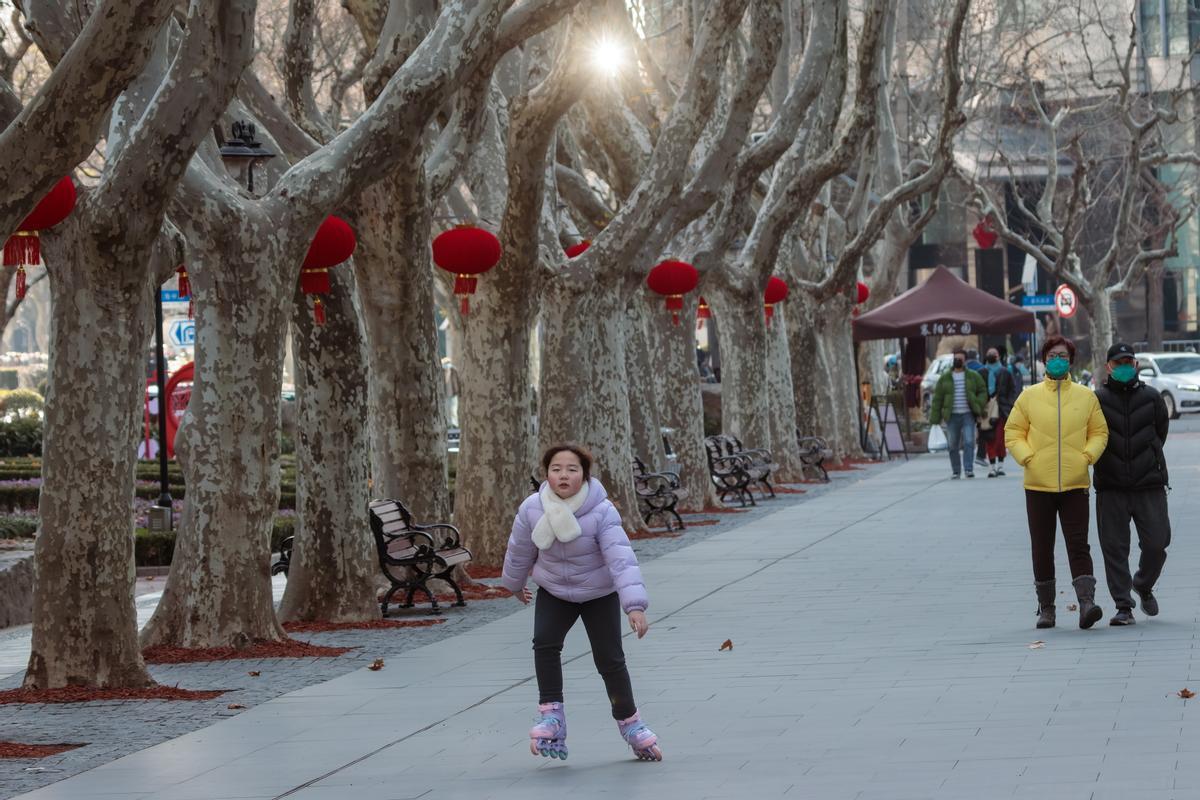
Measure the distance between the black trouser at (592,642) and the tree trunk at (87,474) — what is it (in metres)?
3.21

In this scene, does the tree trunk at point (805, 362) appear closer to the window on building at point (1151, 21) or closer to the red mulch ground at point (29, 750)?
the red mulch ground at point (29, 750)

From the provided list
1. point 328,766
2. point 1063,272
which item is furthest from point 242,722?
point 1063,272

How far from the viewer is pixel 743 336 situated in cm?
2909

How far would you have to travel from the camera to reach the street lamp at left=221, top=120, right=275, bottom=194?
42.9 feet

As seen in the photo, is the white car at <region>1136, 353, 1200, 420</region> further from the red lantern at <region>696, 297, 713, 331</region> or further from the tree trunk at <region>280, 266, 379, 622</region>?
the tree trunk at <region>280, 266, 379, 622</region>

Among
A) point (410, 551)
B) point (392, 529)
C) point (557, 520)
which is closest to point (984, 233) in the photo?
point (392, 529)

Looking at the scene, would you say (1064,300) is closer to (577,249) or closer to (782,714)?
(577,249)

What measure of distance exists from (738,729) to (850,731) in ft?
1.72

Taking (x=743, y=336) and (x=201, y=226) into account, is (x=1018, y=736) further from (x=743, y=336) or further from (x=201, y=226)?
(x=743, y=336)

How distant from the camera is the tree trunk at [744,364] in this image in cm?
2903

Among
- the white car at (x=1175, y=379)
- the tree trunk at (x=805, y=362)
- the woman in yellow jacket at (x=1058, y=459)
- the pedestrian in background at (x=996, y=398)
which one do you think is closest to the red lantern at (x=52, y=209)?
the woman in yellow jacket at (x=1058, y=459)

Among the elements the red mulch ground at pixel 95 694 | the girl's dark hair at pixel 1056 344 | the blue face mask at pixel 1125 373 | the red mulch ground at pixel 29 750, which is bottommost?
the red mulch ground at pixel 29 750

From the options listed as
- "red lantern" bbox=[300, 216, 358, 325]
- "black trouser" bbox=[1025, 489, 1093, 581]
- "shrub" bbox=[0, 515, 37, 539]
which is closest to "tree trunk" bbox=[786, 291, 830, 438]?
"shrub" bbox=[0, 515, 37, 539]

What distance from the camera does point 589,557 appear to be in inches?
331
